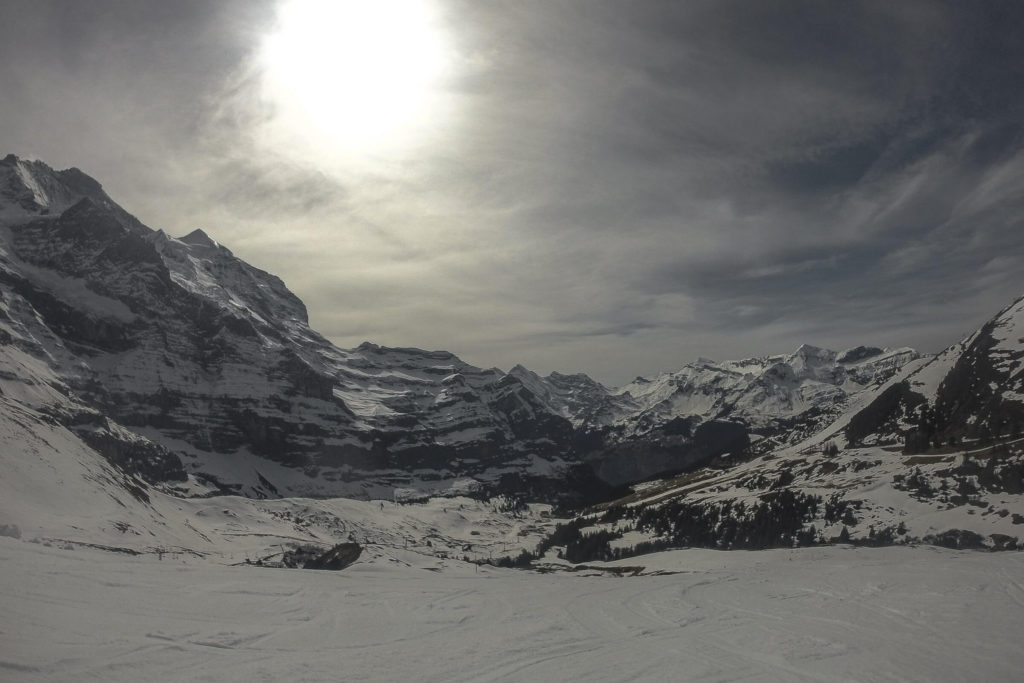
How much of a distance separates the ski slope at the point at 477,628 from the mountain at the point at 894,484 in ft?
173

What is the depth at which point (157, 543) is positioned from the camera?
86500 millimetres

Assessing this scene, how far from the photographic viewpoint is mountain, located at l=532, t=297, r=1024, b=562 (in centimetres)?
8606

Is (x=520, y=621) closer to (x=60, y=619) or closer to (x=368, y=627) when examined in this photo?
(x=368, y=627)

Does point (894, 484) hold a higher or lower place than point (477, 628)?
higher

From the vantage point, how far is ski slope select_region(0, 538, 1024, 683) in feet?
66.1

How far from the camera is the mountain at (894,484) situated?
86062mm

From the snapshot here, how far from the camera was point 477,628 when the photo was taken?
28.5 metres

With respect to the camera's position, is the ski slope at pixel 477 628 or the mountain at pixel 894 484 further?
the mountain at pixel 894 484

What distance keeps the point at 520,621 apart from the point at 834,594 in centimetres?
1945

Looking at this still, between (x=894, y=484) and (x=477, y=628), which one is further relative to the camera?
(x=894, y=484)

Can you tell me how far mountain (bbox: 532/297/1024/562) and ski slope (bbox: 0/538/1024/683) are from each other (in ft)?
173

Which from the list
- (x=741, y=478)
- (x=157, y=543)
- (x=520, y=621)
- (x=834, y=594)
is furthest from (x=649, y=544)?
(x=520, y=621)

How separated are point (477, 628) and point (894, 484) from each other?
102045mm

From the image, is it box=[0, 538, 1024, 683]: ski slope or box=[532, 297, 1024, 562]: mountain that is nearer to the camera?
box=[0, 538, 1024, 683]: ski slope
